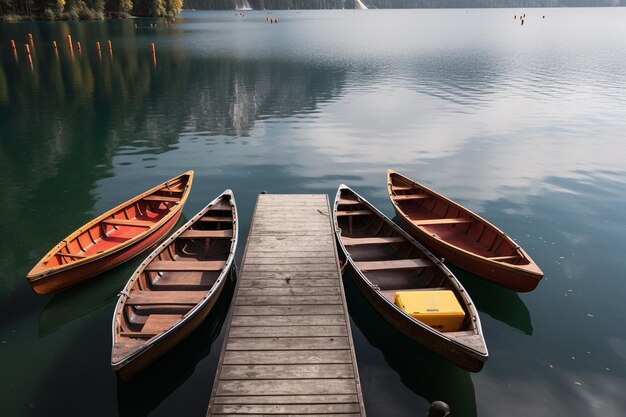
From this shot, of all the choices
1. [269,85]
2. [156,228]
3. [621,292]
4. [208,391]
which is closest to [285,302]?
[208,391]

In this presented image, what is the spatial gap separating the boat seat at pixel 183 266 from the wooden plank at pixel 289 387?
4.99 meters

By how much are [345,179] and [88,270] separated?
49.5 feet

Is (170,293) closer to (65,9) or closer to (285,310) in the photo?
(285,310)

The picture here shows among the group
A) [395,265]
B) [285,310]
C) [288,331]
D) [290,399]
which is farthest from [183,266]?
[395,265]

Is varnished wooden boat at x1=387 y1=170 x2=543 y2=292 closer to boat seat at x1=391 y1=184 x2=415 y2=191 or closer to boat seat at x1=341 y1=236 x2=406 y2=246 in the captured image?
boat seat at x1=391 y1=184 x2=415 y2=191

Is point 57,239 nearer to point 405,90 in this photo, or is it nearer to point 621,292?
point 621,292

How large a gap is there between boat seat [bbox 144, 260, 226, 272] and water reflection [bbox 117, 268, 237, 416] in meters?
1.75

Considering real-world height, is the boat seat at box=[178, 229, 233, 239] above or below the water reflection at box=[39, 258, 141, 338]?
Result: above

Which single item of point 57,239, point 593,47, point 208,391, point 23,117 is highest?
point 593,47

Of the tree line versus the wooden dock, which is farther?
the tree line

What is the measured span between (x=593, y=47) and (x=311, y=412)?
114 meters

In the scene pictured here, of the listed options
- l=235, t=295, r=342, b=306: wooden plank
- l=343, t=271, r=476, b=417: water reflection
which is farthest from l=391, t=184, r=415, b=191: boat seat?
l=235, t=295, r=342, b=306: wooden plank

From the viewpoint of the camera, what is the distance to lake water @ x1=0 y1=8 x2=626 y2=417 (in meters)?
10.7

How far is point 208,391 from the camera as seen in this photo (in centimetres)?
1040
